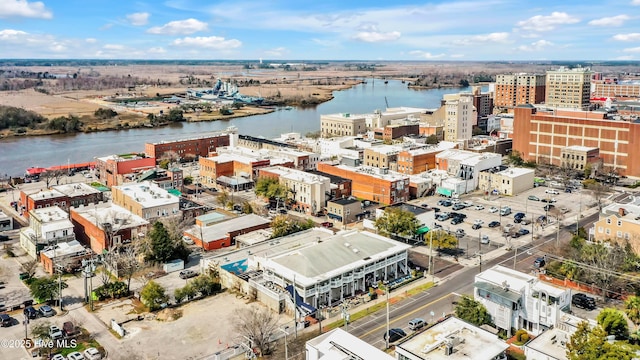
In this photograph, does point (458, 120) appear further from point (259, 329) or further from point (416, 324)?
point (259, 329)

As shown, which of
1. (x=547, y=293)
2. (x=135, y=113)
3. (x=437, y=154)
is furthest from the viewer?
(x=135, y=113)

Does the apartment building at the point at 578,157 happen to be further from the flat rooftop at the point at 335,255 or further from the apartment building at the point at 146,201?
the apartment building at the point at 146,201

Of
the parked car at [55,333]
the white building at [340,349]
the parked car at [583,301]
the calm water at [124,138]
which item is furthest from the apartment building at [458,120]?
the parked car at [55,333]

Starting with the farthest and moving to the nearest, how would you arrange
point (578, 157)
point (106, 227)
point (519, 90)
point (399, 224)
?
point (519, 90) < point (578, 157) < point (399, 224) < point (106, 227)

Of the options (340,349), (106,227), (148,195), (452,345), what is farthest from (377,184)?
(340,349)

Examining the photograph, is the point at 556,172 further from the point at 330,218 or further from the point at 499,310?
the point at 499,310

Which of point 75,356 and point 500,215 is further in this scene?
point 500,215

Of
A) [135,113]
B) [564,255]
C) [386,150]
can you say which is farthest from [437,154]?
[135,113]
